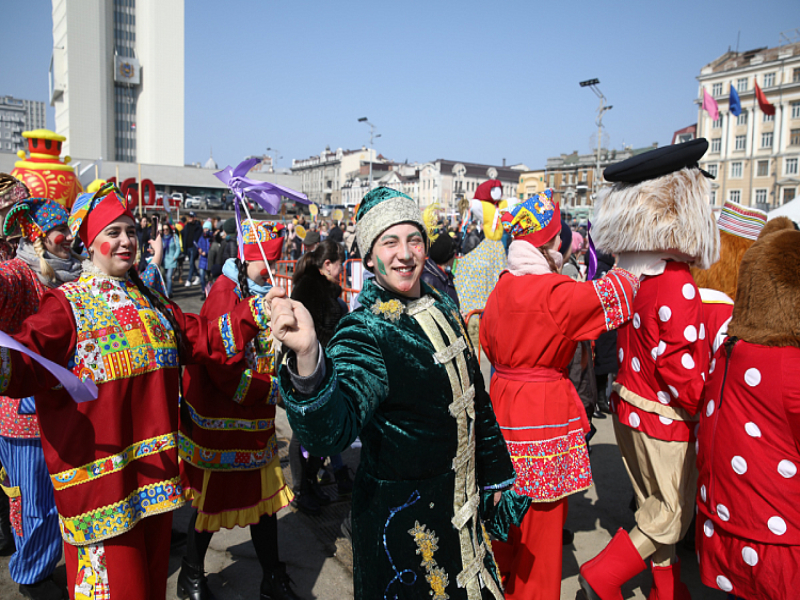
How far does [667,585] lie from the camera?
2.83 metres

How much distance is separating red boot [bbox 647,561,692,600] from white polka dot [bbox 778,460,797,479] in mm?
1078

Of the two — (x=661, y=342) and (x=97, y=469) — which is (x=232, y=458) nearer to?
(x=97, y=469)

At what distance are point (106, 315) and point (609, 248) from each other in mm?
2467

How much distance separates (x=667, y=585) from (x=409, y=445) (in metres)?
2.06

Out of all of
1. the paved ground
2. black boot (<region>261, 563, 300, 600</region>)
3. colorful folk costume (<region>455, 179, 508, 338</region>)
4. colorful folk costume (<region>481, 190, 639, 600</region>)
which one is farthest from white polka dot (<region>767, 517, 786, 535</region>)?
colorful folk costume (<region>455, 179, 508, 338</region>)

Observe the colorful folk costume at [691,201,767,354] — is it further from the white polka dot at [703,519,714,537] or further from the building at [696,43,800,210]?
the building at [696,43,800,210]

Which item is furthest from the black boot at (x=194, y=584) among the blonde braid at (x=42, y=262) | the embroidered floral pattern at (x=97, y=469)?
the blonde braid at (x=42, y=262)

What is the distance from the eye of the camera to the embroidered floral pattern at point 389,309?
5.70 feet

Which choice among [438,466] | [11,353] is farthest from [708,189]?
[11,353]

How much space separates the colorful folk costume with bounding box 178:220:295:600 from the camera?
2.96 metres

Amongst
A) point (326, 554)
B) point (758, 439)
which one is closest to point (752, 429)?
point (758, 439)

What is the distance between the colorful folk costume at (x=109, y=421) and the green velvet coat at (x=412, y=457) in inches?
39.5

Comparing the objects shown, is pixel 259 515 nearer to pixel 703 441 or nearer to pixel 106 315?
pixel 106 315

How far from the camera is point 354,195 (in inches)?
3676
